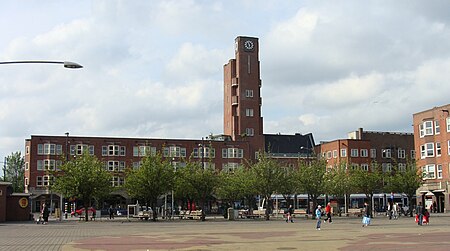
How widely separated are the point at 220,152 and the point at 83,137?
81.4 ft

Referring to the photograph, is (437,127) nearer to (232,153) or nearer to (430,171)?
(430,171)

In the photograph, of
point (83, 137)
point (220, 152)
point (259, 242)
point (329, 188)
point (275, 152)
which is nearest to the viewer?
point (259, 242)

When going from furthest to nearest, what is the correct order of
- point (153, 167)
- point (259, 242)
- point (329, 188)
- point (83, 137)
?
point (83, 137), point (329, 188), point (153, 167), point (259, 242)

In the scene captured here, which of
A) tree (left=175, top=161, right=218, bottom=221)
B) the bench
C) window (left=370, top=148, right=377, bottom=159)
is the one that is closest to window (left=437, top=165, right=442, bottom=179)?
the bench

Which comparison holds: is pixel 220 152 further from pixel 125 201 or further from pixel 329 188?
pixel 329 188

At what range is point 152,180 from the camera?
57344 mm

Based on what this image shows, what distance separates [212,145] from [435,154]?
42.5 meters

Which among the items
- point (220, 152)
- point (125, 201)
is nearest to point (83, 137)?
point (125, 201)

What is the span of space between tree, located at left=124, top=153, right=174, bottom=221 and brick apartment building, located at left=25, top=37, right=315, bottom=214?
1102 inches

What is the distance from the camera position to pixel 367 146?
11500 centimetres

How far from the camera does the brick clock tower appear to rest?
4665 inches

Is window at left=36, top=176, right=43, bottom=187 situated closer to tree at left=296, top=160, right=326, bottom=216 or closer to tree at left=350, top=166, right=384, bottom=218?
tree at left=296, top=160, right=326, bottom=216

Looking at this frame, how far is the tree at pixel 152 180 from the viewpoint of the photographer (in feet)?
188

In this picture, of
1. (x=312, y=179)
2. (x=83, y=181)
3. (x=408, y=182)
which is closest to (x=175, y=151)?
(x=312, y=179)
